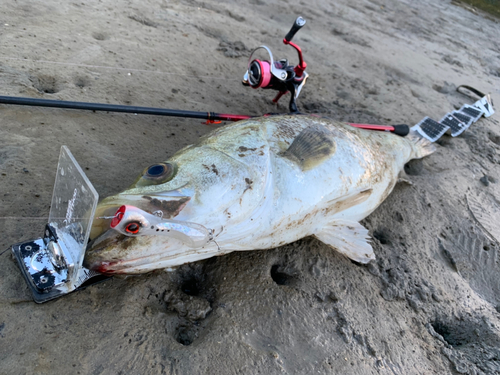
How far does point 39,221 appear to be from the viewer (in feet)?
7.00

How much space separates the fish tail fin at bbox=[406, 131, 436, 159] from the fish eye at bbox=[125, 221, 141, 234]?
A: 318cm

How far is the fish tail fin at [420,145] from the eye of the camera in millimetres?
3707

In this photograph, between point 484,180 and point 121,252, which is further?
point 484,180

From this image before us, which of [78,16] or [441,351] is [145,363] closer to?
[441,351]

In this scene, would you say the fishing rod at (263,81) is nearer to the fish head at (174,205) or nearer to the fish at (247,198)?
the fish at (247,198)

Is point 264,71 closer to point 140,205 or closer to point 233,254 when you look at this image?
point 233,254

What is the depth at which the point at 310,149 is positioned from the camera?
230cm

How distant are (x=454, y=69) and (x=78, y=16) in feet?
20.7

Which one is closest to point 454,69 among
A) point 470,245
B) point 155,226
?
point 470,245

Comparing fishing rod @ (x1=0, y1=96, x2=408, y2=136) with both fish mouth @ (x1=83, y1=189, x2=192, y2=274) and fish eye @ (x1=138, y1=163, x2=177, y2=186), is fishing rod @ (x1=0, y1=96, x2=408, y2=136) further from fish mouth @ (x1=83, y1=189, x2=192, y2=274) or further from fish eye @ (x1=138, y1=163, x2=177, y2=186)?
fish mouth @ (x1=83, y1=189, x2=192, y2=274)

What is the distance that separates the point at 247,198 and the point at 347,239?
0.98m

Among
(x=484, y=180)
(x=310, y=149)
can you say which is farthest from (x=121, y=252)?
(x=484, y=180)

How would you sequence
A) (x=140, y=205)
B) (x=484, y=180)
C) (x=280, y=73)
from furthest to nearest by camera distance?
(x=484, y=180), (x=280, y=73), (x=140, y=205)

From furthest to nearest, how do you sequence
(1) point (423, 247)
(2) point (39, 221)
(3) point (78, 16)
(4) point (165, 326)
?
(3) point (78, 16) → (1) point (423, 247) → (2) point (39, 221) → (4) point (165, 326)
